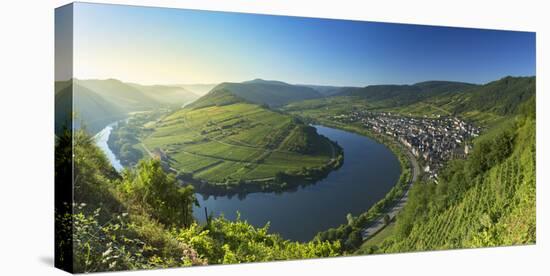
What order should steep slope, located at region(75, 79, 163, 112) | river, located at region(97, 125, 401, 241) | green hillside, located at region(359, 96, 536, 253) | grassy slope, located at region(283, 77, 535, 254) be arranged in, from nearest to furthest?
steep slope, located at region(75, 79, 163, 112) < river, located at region(97, 125, 401, 241) < green hillside, located at region(359, 96, 536, 253) < grassy slope, located at region(283, 77, 535, 254)

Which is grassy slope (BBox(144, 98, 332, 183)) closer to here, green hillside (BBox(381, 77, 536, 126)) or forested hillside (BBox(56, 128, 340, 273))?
forested hillside (BBox(56, 128, 340, 273))

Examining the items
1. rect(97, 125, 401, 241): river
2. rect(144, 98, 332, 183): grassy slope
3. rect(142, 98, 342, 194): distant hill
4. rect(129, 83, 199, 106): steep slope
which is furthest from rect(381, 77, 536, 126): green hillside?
rect(129, 83, 199, 106): steep slope

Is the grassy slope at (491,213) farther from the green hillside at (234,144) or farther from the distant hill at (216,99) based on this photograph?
the distant hill at (216,99)

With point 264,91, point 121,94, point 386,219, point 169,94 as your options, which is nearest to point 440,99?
point 386,219

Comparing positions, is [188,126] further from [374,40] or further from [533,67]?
[533,67]

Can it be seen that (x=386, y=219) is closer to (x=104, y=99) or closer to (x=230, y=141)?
(x=230, y=141)

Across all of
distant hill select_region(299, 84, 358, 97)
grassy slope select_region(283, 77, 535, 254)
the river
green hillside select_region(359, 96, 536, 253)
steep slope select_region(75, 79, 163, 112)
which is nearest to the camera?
steep slope select_region(75, 79, 163, 112)
